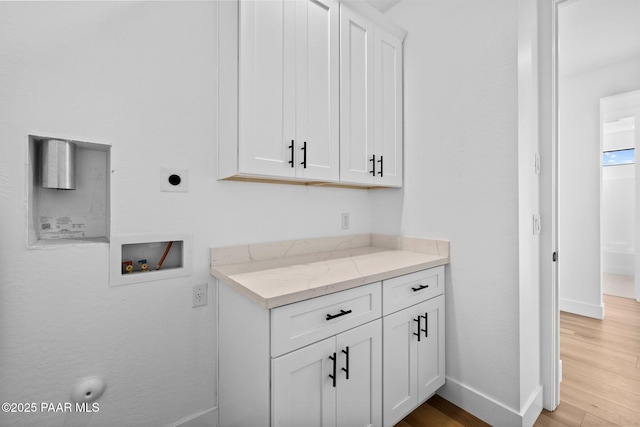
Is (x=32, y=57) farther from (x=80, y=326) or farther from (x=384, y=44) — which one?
(x=384, y=44)

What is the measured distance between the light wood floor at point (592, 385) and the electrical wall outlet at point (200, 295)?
1.22 meters

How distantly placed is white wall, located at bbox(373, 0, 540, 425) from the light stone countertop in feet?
0.69

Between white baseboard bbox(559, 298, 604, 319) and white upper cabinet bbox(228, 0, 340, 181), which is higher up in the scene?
white upper cabinet bbox(228, 0, 340, 181)

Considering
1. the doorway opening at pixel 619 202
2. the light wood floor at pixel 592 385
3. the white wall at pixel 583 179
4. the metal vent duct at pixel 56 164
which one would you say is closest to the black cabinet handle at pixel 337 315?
the light wood floor at pixel 592 385

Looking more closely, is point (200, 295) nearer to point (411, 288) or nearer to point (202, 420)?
point (202, 420)

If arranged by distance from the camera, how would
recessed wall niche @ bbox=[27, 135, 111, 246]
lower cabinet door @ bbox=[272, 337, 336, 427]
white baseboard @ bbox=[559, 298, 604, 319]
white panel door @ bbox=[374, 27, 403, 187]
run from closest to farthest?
lower cabinet door @ bbox=[272, 337, 336, 427]
recessed wall niche @ bbox=[27, 135, 111, 246]
white panel door @ bbox=[374, 27, 403, 187]
white baseboard @ bbox=[559, 298, 604, 319]

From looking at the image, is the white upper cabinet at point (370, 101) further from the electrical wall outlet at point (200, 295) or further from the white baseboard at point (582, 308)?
the white baseboard at point (582, 308)

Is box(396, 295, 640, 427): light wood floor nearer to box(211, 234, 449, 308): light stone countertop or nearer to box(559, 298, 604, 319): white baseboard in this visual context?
box(559, 298, 604, 319): white baseboard

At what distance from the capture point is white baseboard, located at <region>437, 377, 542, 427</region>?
1.44 m

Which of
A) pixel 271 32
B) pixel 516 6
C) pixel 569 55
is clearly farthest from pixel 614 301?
pixel 271 32

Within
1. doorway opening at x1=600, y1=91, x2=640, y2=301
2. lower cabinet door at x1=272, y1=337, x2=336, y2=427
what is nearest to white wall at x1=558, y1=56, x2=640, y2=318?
doorway opening at x1=600, y1=91, x2=640, y2=301

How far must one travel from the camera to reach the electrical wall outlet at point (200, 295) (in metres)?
1.43

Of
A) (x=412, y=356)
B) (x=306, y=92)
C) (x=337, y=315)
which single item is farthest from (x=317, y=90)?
(x=412, y=356)

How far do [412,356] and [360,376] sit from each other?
40 centimetres
